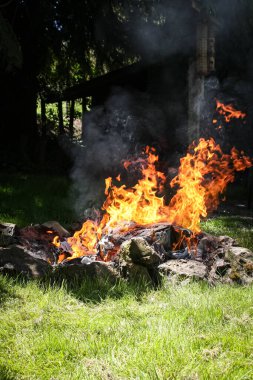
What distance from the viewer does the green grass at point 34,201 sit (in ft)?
24.8

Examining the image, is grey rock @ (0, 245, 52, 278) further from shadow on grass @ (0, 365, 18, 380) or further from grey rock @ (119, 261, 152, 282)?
shadow on grass @ (0, 365, 18, 380)

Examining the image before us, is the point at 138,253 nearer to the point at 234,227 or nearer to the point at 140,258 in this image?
the point at 140,258

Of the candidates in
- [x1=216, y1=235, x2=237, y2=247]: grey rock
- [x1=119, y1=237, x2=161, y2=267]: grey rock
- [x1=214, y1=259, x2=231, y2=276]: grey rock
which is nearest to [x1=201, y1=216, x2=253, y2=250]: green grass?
[x1=216, y1=235, x2=237, y2=247]: grey rock

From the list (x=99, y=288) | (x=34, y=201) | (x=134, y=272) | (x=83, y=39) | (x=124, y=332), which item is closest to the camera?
(x=124, y=332)

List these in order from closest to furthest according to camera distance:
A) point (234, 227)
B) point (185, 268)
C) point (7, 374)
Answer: point (7, 374) < point (185, 268) < point (234, 227)

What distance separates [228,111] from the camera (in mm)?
13141

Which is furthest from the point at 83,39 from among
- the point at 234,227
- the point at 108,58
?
the point at 234,227

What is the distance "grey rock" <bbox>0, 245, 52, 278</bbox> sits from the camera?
169 inches

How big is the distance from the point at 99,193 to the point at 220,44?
6499mm

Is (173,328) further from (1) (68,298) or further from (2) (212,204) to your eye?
(2) (212,204)

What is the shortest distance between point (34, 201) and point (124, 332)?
580cm

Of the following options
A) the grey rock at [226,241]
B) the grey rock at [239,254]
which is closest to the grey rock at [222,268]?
the grey rock at [239,254]

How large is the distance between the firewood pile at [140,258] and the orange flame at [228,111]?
296 inches

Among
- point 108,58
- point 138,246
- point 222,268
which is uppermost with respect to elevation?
point 108,58
